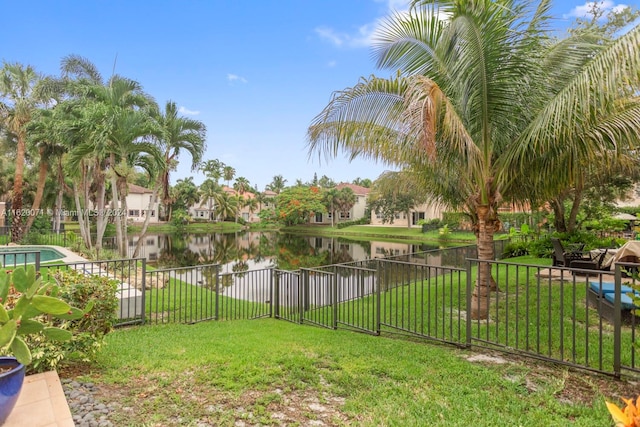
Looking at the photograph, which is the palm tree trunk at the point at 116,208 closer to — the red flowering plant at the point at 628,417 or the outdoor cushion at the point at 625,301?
the outdoor cushion at the point at 625,301

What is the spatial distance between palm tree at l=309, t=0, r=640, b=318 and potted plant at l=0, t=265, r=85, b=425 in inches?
151

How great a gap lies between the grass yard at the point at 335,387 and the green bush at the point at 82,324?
229mm

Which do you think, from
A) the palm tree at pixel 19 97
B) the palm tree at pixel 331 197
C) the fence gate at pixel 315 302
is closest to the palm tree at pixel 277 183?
the palm tree at pixel 331 197

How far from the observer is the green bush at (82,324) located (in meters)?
3.08

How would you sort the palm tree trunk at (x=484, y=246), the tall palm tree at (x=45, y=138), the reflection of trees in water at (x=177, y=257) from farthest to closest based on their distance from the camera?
the reflection of trees in water at (x=177, y=257) < the tall palm tree at (x=45, y=138) < the palm tree trunk at (x=484, y=246)

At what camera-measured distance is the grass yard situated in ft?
8.53

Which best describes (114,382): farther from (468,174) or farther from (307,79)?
(307,79)

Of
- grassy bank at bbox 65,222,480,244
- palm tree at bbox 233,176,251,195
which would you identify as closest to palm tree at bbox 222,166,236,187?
palm tree at bbox 233,176,251,195

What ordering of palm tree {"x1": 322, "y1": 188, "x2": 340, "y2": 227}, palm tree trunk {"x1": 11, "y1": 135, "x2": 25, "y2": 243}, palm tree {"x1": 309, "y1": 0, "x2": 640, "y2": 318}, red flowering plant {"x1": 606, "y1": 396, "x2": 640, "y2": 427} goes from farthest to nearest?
palm tree {"x1": 322, "y1": 188, "x2": 340, "y2": 227} → palm tree trunk {"x1": 11, "y1": 135, "x2": 25, "y2": 243} → palm tree {"x1": 309, "y1": 0, "x2": 640, "y2": 318} → red flowering plant {"x1": 606, "y1": 396, "x2": 640, "y2": 427}

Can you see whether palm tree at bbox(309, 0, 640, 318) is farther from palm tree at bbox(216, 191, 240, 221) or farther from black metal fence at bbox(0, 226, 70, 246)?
palm tree at bbox(216, 191, 240, 221)

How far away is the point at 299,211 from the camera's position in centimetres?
4559

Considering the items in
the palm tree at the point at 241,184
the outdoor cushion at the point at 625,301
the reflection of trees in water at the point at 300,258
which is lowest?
the reflection of trees in water at the point at 300,258

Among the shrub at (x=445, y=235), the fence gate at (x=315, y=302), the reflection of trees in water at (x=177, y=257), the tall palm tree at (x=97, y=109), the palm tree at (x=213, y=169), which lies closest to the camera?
the fence gate at (x=315, y=302)

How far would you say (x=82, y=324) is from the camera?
11.8 feet
